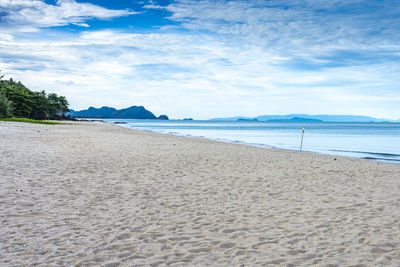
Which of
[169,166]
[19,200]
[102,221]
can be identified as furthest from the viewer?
[169,166]

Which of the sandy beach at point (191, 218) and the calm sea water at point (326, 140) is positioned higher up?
the calm sea water at point (326, 140)

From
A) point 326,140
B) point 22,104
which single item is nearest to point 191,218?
point 326,140

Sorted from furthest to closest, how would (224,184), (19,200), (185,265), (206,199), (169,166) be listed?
(169,166), (224,184), (206,199), (19,200), (185,265)

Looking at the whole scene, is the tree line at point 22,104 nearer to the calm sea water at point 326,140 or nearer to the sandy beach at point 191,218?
the calm sea water at point 326,140

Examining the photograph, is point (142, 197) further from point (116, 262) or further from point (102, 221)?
point (116, 262)

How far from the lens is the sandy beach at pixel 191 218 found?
507 cm

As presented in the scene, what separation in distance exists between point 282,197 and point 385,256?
12.8 feet

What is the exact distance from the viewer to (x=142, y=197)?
8.64 meters

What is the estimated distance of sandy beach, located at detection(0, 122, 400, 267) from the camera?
5.07 meters

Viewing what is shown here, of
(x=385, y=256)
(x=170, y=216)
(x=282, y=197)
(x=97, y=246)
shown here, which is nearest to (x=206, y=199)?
(x=170, y=216)

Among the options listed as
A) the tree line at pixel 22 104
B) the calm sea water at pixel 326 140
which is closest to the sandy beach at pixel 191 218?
the calm sea water at pixel 326 140

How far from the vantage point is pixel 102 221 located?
6.60 metres

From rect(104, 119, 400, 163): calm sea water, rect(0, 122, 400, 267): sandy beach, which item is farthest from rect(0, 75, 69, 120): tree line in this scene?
rect(0, 122, 400, 267): sandy beach

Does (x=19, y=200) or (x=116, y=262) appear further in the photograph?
(x=19, y=200)
